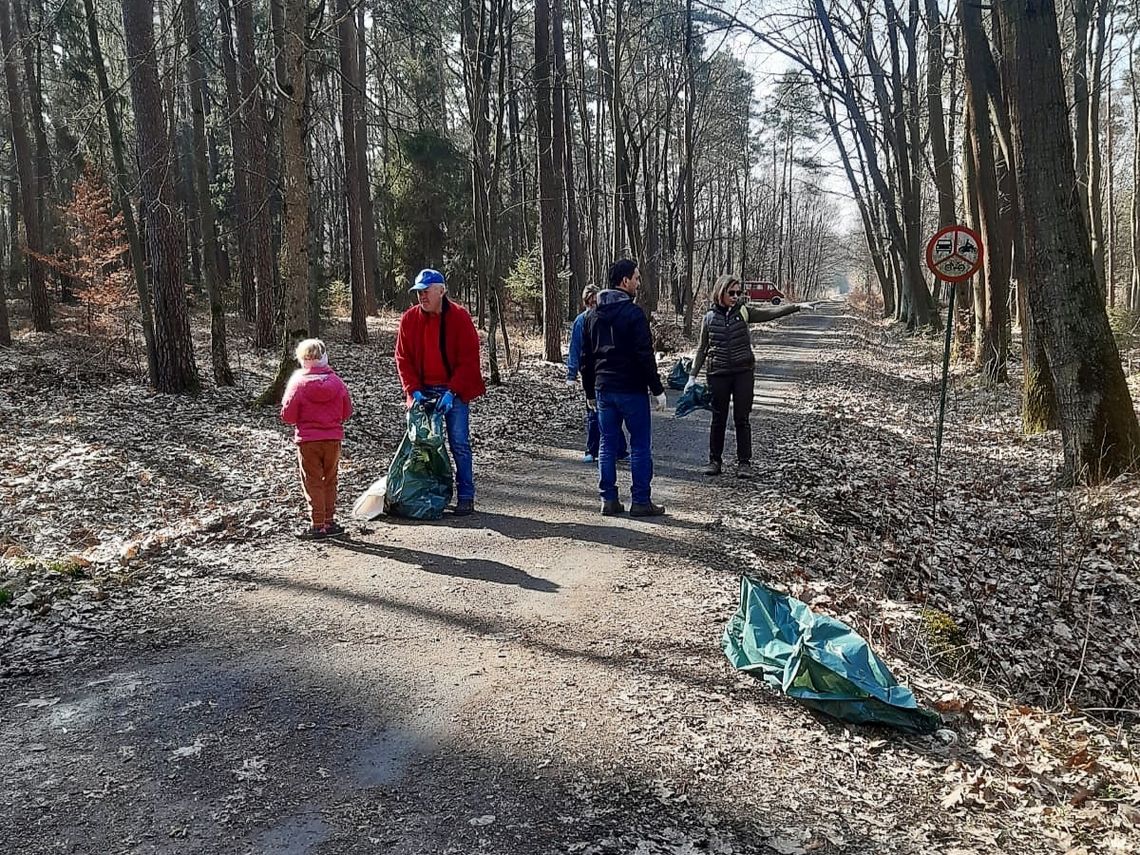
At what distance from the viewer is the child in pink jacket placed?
21.5 feet

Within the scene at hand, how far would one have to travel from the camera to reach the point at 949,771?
389 centimetres

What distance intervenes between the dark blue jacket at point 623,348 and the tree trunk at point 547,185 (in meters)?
11.0

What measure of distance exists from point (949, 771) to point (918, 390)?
47.4 feet

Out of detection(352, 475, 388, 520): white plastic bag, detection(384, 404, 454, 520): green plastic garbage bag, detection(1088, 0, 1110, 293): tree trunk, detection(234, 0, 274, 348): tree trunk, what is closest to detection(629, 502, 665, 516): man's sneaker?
detection(384, 404, 454, 520): green plastic garbage bag

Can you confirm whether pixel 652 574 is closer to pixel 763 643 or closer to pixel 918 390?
pixel 763 643

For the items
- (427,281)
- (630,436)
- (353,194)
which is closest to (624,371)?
(630,436)

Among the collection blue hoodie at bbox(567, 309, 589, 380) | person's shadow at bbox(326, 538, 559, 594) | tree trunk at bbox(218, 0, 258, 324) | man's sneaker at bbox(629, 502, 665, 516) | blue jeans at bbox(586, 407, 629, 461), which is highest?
tree trunk at bbox(218, 0, 258, 324)

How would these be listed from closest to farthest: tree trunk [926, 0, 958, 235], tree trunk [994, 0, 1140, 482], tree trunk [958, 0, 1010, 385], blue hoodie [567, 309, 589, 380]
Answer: tree trunk [994, 0, 1140, 482] → blue hoodie [567, 309, 589, 380] → tree trunk [958, 0, 1010, 385] → tree trunk [926, 0, 958, 235]

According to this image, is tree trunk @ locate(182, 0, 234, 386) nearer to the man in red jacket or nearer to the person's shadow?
the man in red jacket

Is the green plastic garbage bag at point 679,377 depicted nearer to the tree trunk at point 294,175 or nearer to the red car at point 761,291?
the tree trunk at point 294,175

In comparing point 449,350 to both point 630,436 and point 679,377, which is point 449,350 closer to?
point 630,436

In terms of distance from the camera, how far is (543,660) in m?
4.62

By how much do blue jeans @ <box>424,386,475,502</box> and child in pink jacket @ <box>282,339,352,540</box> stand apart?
3.08ft

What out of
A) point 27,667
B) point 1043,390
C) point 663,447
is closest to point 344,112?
point 663,447
